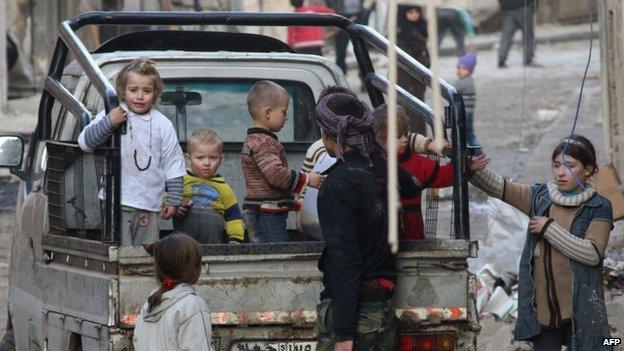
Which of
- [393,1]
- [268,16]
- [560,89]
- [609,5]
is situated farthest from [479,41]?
[393,1]

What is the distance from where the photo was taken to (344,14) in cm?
2200

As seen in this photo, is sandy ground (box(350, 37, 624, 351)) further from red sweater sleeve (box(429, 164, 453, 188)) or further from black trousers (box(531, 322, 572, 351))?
red sweater sleeve (box(429, 164, 453, 188))

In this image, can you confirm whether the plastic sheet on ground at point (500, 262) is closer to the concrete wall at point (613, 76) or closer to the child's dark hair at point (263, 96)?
the concrete wall at point (613, 76)

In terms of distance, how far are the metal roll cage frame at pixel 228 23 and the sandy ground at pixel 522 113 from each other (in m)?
3.30

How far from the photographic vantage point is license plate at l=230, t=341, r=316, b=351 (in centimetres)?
602

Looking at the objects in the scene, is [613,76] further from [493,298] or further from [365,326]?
[365,326]

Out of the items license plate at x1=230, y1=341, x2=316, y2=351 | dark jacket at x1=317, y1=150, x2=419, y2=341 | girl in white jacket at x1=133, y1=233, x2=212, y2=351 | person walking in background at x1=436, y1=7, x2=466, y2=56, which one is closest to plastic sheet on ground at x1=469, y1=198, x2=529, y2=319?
license plate at x1=230, y1=341, x2=316, y2=351

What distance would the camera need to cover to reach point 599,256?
651 cm

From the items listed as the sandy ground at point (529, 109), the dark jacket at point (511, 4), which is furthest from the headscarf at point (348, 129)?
the dark jacket at point (511, 4)

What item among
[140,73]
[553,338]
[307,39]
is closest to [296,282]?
[140,73]

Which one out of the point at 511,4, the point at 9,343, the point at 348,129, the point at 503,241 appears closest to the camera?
the point at 348,129

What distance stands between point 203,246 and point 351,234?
779mm

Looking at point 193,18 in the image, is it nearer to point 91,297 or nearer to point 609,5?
point 91,297

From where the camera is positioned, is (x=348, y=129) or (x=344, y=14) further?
(x=344, y=14)
